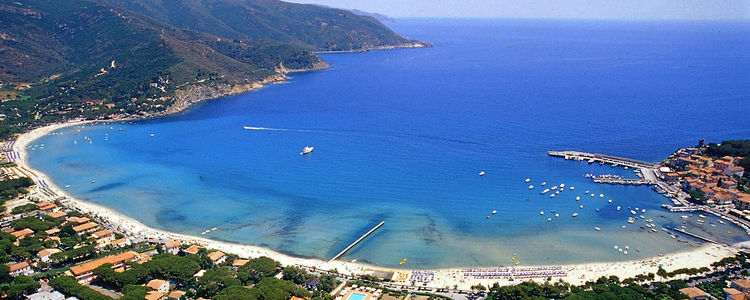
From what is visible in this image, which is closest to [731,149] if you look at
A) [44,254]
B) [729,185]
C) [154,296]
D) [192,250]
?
[729,185]

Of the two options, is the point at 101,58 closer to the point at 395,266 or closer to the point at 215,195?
the point at 215,195

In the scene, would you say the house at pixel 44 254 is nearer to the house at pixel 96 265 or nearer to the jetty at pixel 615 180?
the house at pixel 96 265

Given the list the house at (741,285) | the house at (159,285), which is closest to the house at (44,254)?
the house at (159,285)

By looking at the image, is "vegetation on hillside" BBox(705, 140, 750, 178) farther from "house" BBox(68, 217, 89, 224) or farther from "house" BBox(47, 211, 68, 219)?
"house" BBox(47, 211, 68, 219)

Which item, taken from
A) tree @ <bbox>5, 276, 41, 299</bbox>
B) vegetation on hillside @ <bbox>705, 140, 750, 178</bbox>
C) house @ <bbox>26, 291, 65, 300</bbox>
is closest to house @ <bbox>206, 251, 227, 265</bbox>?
house @ <bbox>26, 291, 65, 300</bbox>

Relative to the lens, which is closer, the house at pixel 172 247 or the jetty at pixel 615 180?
the house at pixel 172 247

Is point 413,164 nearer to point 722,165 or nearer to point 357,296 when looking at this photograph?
point 357,296
